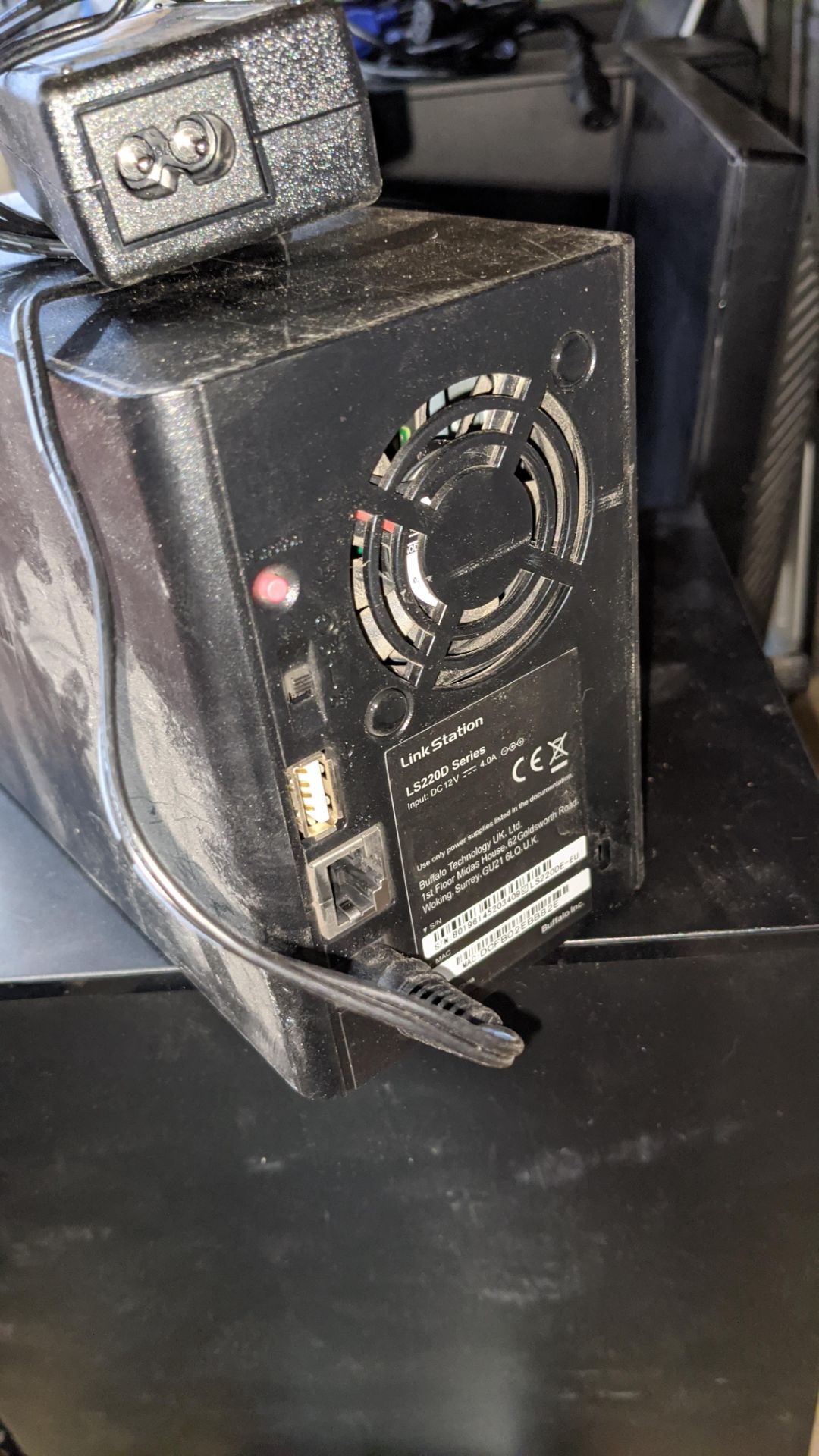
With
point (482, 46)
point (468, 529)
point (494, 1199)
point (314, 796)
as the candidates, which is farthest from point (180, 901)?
point (482, 46)

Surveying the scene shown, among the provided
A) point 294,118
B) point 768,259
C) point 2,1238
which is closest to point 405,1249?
point 2,1238

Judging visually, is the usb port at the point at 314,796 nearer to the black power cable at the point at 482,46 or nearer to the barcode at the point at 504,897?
the barcode at the point at 504,897

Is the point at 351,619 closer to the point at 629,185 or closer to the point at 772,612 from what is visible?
the point at 629,185

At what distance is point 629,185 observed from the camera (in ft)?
3.02

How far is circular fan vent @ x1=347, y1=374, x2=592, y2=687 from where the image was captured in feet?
1.26

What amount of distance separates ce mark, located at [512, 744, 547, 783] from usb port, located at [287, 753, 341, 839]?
0.09 m

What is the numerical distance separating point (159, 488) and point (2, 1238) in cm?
48

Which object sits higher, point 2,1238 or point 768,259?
point 768,259

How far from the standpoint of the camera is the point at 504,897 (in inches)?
19.3

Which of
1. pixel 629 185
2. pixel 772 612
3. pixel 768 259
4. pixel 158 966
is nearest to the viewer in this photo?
pixel 158 966

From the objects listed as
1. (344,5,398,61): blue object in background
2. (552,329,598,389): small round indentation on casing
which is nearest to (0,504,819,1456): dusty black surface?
(552,329,598,389): small round indentation on casing

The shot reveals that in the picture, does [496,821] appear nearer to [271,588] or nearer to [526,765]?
[526,765]

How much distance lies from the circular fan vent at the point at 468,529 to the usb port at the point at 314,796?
4 centimetres

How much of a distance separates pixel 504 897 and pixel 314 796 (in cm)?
12
